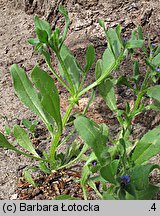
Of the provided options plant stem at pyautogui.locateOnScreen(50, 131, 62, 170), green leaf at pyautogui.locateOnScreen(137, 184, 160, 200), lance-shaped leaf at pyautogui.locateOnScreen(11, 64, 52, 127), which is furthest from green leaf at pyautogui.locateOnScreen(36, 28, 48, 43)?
A: green leaf at pyautogui.locateOnScreen(137, 184, 160, 200)

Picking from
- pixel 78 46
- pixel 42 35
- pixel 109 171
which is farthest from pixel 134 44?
pixel 78 46

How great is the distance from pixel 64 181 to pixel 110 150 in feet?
0.97

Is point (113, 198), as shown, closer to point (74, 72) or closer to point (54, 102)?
point (54, 102)

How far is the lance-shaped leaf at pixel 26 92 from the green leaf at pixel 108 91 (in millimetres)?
247

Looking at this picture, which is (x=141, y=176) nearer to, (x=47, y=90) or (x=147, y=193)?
(x=147, y=193)

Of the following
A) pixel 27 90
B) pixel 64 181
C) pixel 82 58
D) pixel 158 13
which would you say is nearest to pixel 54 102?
pixel 27 90

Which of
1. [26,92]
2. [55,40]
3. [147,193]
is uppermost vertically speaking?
[55,40]

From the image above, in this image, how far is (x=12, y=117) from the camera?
2076mm

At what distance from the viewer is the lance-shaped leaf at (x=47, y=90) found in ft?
5.25

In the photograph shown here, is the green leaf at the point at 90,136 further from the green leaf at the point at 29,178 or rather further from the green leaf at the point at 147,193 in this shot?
the green leaf at the point at 29,178

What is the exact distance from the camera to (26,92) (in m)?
1.81

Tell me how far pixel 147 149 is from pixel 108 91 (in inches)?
12.5

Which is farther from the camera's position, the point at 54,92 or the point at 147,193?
the point at 54,92

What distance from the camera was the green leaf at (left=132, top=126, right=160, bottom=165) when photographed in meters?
1.59
